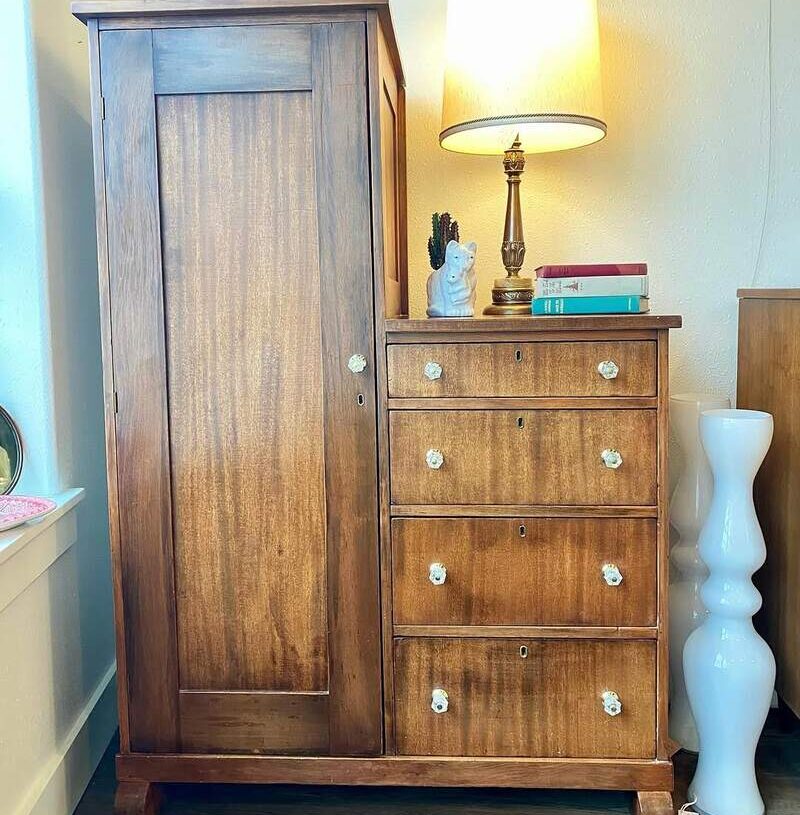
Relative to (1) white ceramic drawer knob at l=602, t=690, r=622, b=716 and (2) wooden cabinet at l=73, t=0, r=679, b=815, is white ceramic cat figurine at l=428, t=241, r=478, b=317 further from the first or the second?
(1) white ceramic drawer knob at l=602, t=690, r=622, b=716

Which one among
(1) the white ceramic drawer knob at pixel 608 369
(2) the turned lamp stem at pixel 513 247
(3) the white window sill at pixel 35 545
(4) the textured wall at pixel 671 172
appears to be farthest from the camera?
(4) the textured wall at pixel 671 172

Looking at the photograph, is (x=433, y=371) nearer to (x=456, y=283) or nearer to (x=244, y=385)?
(x=456, y=283)

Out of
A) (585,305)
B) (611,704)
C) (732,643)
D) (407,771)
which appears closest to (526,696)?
(611,704)

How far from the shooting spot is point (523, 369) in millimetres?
1620

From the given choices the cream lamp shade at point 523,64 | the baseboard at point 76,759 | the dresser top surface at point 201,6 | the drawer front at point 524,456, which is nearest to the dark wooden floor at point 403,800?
the baseboard at point 76,759

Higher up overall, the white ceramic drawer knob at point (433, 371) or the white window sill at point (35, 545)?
the white ceramic drawer knob at point (433, 371)

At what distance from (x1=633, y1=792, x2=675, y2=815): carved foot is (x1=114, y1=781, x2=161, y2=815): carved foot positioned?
0.91 metres

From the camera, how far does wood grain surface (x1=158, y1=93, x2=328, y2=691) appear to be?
1.61 meters

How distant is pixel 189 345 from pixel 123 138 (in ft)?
1.24

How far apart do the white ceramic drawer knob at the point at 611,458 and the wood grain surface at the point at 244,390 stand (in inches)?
20.0

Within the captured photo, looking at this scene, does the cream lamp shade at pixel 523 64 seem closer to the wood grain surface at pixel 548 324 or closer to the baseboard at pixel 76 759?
the wood grain surface at pixel 548 324

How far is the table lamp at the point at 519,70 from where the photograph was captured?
1.82 metres

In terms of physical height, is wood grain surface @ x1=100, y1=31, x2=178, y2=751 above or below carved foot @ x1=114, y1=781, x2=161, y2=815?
above

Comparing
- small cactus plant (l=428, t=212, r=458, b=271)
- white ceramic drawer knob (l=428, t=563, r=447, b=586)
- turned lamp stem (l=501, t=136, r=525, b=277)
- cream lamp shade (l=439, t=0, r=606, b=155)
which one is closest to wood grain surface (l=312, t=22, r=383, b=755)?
white ceramic drawer knob (l=428, t=563, r=447, b=586)
